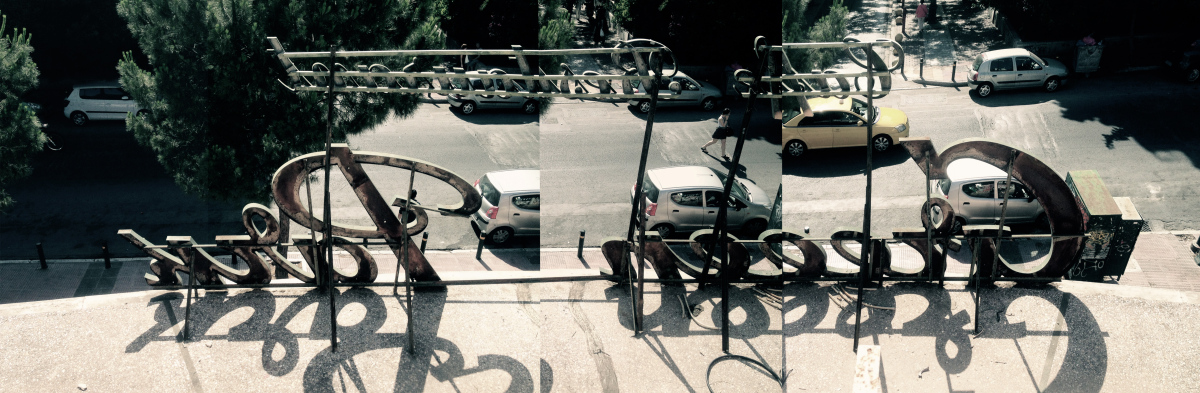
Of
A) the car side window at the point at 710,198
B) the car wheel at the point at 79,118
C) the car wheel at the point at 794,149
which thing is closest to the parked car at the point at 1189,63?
the car wheel at the point at 794,149

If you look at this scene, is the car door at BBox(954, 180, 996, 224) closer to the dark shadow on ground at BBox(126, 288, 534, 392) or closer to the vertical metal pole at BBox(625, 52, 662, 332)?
the vertical metal pole at BBox(625, 52, 662, 332)

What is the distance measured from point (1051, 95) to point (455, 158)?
53.8 ft

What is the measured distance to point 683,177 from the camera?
16.4 meters

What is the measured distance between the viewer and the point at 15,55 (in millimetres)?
15898

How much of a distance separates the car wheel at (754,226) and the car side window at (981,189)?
3846 millimetres

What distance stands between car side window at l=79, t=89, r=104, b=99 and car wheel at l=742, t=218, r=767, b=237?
1912 centimetres

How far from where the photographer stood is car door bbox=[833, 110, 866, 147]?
19.0 m

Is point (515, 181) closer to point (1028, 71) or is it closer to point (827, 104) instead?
point (827, 104)

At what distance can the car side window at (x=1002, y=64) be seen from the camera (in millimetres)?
23062

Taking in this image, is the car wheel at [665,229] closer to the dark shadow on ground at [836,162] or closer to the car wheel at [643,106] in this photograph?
the dark shadow on ground at [836,162]

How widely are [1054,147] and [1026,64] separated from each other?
388cm

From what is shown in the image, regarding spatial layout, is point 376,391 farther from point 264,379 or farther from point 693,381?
point 693,381

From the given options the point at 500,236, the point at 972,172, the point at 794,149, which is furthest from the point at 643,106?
the point at 972,172

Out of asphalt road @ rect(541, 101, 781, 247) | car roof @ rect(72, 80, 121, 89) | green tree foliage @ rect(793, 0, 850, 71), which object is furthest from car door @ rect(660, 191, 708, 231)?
car roof @ rect(72, 80, 121, 89)
